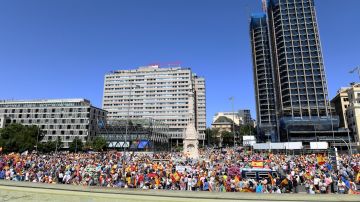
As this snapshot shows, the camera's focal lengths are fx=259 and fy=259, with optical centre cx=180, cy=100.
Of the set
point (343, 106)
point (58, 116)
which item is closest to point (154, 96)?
point (58, 116)

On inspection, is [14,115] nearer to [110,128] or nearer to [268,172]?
[110,128]

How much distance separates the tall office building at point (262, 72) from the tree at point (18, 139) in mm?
99591

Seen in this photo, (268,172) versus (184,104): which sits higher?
(184,104)

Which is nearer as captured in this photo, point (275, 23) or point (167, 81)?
point (275, 23)

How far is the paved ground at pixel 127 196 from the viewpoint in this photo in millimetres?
11719

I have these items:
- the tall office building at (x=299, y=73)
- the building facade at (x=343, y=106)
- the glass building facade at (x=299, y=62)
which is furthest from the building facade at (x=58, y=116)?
the building facade at (x=343, y=106)

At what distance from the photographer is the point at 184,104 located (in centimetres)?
14638

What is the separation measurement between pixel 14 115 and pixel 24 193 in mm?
132450

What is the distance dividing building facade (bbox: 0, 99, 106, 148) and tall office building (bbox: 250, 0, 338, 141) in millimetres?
82633

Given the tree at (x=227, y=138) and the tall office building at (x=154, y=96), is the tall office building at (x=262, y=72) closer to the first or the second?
the tree at (x=227, y=138)

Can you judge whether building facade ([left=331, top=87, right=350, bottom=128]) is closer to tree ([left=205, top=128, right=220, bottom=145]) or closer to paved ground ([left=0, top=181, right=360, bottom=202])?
tree ([left=205, top=128, right=220, bottom=145])

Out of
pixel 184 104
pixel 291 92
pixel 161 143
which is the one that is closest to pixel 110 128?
pixel 161 143

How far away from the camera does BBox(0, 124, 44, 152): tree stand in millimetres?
74438

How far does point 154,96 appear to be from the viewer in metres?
152
